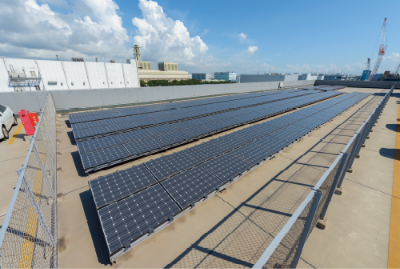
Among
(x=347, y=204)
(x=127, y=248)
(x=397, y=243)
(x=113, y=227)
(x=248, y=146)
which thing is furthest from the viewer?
(x=248, y=146)

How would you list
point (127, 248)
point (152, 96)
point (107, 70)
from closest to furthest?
point (127, 248) → point (152, 96) → point (107, 70)

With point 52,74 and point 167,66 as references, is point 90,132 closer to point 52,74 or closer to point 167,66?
point 52,74

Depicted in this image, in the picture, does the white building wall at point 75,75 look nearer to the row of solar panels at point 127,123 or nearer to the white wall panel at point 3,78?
the white wall panel at point 3,78

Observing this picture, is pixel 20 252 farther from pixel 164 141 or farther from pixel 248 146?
pixel 248 146

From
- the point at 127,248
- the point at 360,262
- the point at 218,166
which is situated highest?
the point at 218,166

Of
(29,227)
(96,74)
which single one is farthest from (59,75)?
(29,227)

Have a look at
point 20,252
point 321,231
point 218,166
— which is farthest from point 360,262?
point 20,252

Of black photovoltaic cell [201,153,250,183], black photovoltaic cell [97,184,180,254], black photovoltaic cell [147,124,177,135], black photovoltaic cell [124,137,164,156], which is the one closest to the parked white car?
black photovoltaic cell [124,137,164,156]

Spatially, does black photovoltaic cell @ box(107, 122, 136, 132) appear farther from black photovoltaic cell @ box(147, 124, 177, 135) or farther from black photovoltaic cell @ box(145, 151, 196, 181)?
black photovoltaic cell @ box(145, 151, 196, 181)
